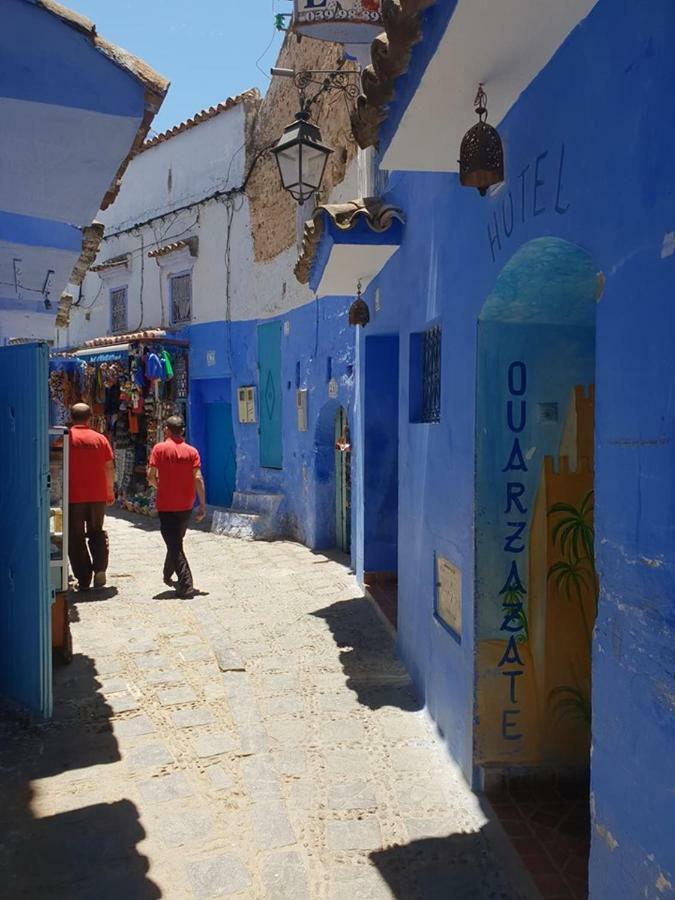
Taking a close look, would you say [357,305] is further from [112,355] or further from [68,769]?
[112,355]

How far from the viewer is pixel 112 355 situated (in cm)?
1440

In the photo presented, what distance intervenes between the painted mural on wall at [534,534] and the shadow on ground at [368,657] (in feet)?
4.13

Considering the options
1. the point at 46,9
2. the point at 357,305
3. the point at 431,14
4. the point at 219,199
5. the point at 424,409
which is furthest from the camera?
the point at 219,199

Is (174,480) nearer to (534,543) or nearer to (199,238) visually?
(534,543)

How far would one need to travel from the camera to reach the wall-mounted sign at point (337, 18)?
5914 millimetres

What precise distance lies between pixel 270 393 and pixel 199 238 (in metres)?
4.00

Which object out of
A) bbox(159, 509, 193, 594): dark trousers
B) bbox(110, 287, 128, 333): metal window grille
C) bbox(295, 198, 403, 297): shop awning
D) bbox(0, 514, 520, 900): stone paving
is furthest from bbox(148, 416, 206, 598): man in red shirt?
bbox(110, 287, 128, 333): metal window grille

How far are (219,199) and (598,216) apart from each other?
12.3 meters

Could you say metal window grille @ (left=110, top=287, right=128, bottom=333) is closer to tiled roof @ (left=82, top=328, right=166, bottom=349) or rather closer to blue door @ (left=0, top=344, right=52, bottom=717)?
tiled roof @ (left=82, top=328, right=166, bottom=349)

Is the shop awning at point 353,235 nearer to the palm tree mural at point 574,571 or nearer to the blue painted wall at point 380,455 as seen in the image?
the blue painted wall at point 380,455

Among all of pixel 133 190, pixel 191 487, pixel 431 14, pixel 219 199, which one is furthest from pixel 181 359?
pixel 431 14

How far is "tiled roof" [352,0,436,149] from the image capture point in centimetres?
268

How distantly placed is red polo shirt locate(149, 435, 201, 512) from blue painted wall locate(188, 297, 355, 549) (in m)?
2.48

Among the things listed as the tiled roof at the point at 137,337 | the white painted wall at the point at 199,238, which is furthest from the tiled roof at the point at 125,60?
the tiled roof at the point at 137,337
